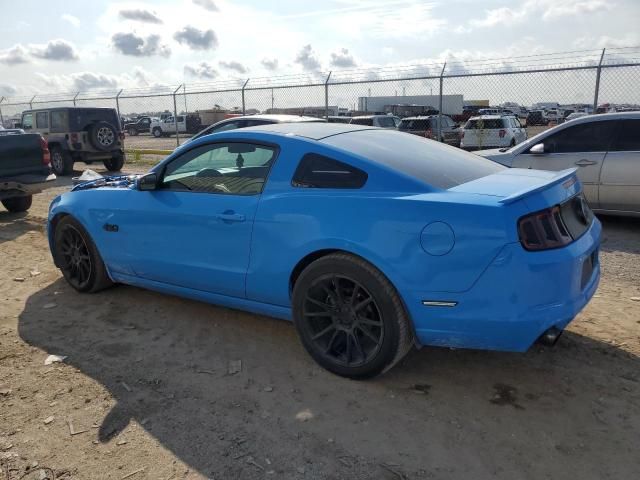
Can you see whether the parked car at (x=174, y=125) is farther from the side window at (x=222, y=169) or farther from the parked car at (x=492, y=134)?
the side window at (x=222, y=169)

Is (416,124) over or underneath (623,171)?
over

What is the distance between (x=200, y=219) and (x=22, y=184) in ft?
19.8

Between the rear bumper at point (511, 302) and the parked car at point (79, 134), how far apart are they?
13972 mm

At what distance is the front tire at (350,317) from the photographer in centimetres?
299

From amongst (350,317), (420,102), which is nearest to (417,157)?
(350,317)

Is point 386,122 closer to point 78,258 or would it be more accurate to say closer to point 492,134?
point 492,134

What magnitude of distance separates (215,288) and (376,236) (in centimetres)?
140

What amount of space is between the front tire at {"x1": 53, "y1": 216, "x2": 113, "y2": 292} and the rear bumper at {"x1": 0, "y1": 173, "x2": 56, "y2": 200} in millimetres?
4151

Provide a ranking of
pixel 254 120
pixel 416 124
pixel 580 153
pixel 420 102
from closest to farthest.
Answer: pixel 580 153, pixel 254 120, pixel 416 124, pixel 420 102

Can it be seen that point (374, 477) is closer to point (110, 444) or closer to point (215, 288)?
point (110, 444)

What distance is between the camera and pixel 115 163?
618 inches

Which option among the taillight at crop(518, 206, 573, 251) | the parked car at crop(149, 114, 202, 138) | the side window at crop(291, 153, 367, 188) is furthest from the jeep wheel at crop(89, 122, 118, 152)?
the parked car at crop(149, 114, 202, 138)

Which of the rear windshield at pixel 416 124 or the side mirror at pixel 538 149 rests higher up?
the rear windshield at pixel 416 124

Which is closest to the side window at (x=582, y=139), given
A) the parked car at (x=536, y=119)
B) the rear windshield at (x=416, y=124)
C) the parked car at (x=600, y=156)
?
the parked car at (x=600, y=156)
